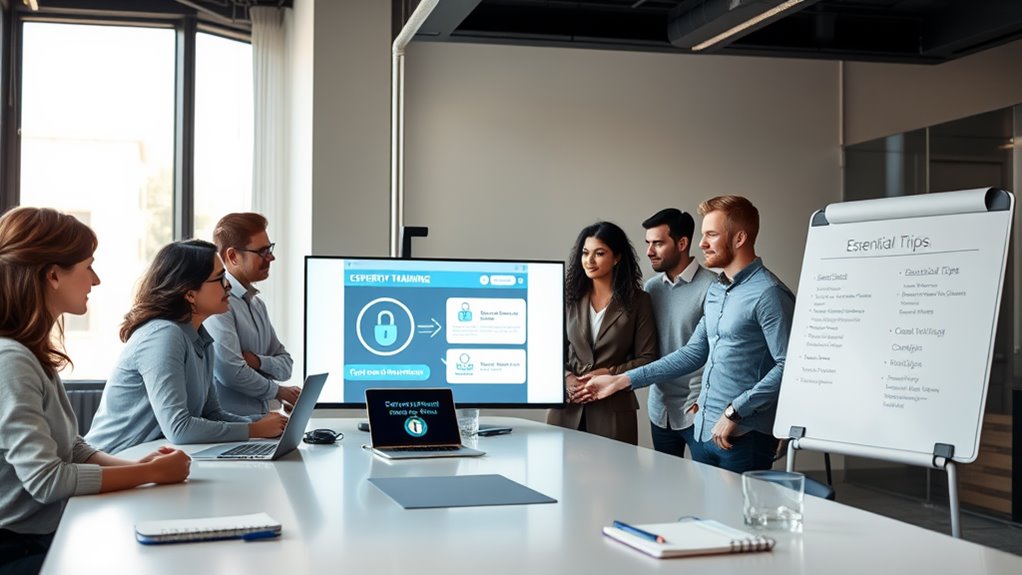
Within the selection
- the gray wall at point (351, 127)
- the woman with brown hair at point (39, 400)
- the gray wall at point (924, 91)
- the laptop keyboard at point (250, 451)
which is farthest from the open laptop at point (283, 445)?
the gray wall at point (924, 91)

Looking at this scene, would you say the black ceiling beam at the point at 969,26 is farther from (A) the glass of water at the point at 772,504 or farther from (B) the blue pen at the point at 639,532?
(B) the blue pen at the point at 639,532

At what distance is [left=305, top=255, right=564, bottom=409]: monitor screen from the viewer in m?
3.17

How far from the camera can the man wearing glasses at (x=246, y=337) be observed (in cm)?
354

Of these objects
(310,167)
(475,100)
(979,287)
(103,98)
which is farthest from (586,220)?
(979,287)

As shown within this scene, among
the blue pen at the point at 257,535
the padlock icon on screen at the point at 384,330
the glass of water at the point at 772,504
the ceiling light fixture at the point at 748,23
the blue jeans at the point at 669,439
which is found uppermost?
the ceiling light fixture at the point at 748,23

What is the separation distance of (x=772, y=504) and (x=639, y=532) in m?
0.25

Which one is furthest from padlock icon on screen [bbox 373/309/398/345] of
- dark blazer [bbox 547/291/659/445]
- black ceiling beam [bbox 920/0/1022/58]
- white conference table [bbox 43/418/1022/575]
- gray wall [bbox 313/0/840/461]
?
black ceiling beam [bbox 920/0/1022/58]

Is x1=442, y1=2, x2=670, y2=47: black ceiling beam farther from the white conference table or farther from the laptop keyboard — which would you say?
the white conference table

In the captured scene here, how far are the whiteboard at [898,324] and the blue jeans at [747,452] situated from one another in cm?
23

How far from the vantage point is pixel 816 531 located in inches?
68.1

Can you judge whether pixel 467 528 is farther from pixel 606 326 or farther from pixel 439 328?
pixel 606 326

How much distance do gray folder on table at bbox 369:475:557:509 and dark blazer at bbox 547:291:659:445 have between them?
1.49 metres

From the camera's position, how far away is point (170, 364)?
2729 millimetres

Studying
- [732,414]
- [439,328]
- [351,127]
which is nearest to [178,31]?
[351,127]
